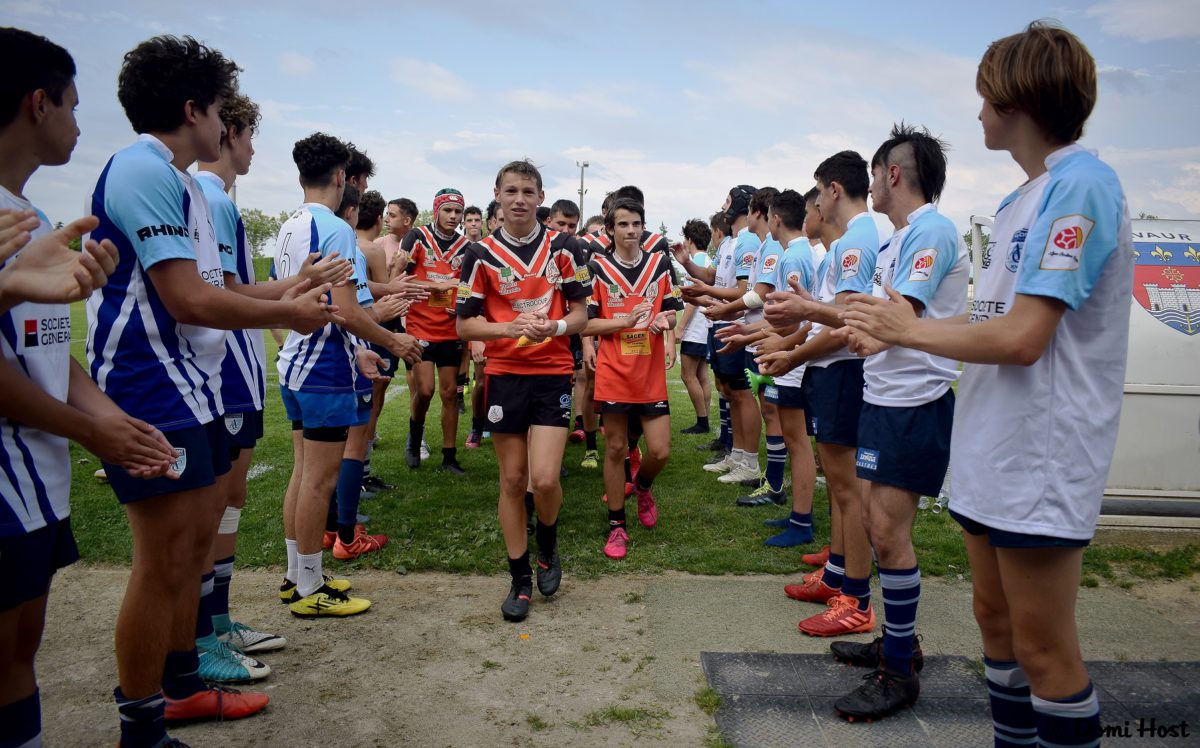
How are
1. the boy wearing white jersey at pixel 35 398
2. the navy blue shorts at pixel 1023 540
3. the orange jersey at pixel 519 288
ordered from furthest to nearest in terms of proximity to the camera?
1. the orange jersey at pixel 519 288
2. the navy blue shorts at pixel 1023 540
3. the boy wearing white jersey at pixel 35 398

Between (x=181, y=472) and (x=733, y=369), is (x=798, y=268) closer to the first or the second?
(x=733, y=369)

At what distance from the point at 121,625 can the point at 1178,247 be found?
7.43 metres

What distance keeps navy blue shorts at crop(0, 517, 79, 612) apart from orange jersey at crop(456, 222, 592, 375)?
267 cm

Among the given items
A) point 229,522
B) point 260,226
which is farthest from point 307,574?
point 260,226

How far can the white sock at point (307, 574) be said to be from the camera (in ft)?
14.4

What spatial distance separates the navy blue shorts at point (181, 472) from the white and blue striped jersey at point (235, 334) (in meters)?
0.69

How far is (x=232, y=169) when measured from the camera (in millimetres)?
3744

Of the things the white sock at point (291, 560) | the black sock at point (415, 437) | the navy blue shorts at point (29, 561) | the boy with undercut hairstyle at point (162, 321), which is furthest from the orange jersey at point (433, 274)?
the navy blue shorts at point (29, 561)

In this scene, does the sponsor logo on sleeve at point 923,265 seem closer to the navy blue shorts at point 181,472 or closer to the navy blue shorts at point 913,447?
the navy blue shorts at point 913,447

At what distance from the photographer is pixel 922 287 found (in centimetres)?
322

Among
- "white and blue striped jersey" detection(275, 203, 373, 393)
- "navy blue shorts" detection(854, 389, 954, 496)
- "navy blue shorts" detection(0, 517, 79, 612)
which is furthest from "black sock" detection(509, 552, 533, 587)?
"navy blue shorts" detection(0, 517, 79, 612)

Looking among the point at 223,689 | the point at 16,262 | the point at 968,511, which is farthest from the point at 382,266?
the point at 968,511

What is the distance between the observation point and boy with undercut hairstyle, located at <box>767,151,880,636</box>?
411 centimetres

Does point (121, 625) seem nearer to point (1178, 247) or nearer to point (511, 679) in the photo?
point (511, 679)
